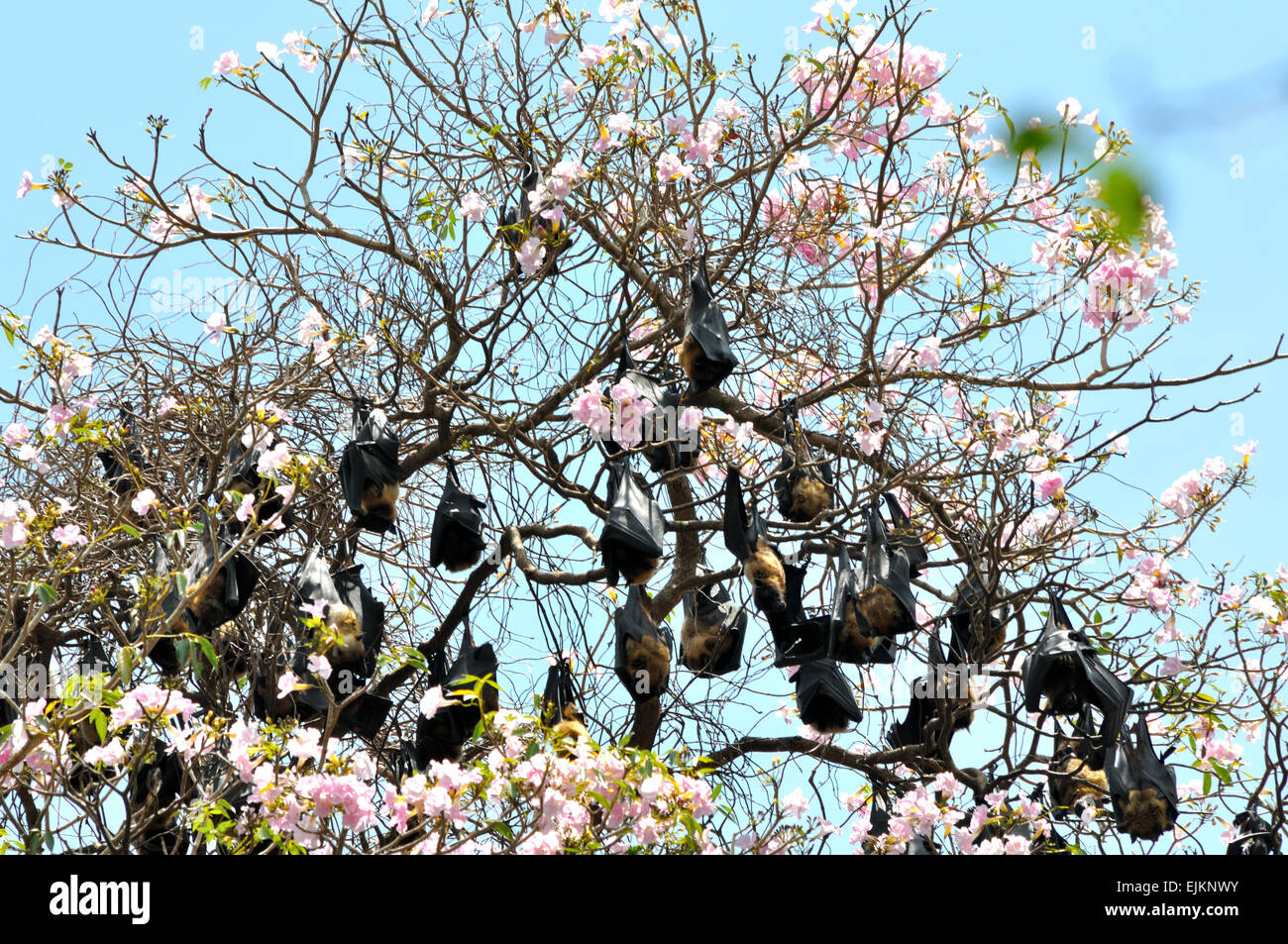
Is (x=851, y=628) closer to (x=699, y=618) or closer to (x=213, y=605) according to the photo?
(x=699, y=618)

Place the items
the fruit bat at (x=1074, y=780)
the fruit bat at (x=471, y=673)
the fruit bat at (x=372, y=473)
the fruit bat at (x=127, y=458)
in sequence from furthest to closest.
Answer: the fruit bat at (x=127, y=458), the fruit bat at (x=1074, y=780), the fruit bat at (x=471, y=673), the fruit bat at (x=372, y=473)

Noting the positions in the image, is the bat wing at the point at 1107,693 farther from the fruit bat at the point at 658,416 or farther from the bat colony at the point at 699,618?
the fruit bat at the point at 658,416

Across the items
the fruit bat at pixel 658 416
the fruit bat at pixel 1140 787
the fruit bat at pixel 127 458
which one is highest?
the fruit bat at pixel 127 458

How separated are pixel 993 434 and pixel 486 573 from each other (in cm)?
218

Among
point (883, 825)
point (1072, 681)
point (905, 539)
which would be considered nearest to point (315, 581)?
point (905, 539)

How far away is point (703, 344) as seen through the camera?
502cm

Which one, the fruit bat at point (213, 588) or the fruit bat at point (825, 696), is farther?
the fruit bat at point (825, 696)

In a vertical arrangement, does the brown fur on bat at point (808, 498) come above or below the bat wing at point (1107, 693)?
above

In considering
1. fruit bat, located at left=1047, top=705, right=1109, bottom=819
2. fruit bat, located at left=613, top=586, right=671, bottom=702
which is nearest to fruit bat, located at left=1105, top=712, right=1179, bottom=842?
fruit bat, located at left=1047, top=705, right=1109, bottom=819

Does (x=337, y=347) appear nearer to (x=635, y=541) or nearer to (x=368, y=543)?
(x=368, y=543)

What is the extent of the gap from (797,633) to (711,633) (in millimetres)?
382

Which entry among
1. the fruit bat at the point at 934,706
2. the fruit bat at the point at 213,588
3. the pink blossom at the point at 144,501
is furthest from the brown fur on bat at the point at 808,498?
the pink blossom at the point at 144,501

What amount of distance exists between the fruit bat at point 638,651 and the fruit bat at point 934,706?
109 cm

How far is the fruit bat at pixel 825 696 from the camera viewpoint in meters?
5.40
